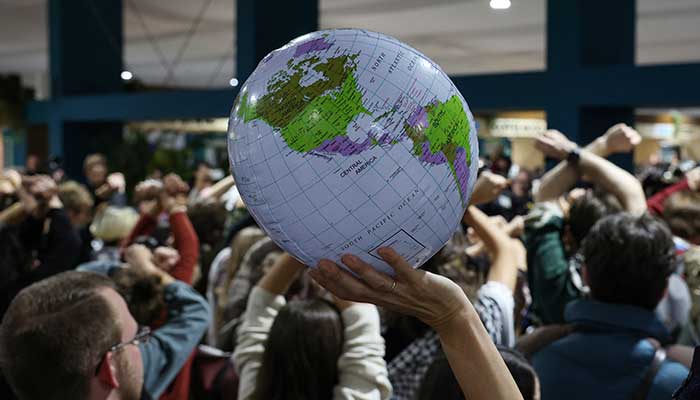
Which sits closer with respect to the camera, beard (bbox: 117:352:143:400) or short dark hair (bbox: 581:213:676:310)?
beard (bbox: 117:352:143:400)

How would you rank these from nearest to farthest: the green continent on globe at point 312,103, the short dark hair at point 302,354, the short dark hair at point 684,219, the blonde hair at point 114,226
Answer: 1. the green continent on globe at point 312,103
2. the short dark hair at point 302,354
3. the short dark hair at point 684,219
4. the blonde hair at point 114,226

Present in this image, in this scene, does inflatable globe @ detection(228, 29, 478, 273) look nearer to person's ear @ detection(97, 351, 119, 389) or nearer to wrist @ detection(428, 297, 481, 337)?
wrist @ detection(428, 297, 481, 337)

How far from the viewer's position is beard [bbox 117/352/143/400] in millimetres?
1571

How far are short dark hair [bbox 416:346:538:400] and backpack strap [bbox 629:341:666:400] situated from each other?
13.1 inches

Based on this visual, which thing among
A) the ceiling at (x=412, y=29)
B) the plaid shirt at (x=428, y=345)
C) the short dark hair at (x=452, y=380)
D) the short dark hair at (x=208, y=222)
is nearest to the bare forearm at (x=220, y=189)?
the short dark hair at (x=208, y=222)

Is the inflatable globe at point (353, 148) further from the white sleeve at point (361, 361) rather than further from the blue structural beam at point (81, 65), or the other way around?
the blue structural beam at point (81, 65)

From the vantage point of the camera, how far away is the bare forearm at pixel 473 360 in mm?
1071

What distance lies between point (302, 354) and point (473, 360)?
0.81 m

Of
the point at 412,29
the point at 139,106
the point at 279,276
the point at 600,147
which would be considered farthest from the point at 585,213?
the point at 412,29

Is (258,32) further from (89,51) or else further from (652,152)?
(652,152)

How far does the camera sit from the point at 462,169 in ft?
3.72

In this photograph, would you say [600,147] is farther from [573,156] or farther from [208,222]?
[208,222]

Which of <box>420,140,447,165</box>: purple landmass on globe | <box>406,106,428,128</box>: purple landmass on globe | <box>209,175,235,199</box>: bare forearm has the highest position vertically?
<box>406,106,428,128</box>: purple landmass on globe

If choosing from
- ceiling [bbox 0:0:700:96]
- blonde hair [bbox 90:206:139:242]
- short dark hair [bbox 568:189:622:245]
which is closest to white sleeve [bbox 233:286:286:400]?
short dark hair [bbox 568:189:622:245]
